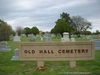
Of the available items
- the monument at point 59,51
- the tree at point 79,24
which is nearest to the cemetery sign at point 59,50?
the monument at point 59,51

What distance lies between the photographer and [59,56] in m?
10.6

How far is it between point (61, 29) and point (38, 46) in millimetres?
60944

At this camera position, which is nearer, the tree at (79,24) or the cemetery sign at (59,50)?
→ the cemetery sign at (59,50)

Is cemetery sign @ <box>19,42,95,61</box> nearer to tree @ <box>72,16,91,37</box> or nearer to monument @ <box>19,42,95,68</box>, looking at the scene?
monument @ <box>19,42,95,68</box>

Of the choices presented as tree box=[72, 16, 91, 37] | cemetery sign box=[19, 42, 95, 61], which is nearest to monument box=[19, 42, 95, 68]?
cemetery sign box=[19, 42, 95, 61]

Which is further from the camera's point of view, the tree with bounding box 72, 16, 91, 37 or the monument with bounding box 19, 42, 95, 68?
the tree with bounding box 72, 16, 91, 37

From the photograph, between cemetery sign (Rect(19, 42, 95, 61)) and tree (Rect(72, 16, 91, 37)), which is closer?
cemetery sign (Rect(19, 42, 95, 61))

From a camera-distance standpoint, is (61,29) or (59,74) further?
(61,29)

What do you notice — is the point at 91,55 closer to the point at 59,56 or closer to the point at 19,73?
the point at 59,56

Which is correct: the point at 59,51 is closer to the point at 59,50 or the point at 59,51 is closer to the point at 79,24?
the point at 59,50

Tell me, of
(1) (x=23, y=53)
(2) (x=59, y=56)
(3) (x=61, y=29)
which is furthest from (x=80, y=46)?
(3) (x=61, y=29)

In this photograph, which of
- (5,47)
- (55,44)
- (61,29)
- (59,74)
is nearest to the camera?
(59,74)

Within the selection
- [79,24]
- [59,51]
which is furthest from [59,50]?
[79,24]

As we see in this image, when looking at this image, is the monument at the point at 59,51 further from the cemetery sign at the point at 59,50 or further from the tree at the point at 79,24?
the tree at the point at 79,24
